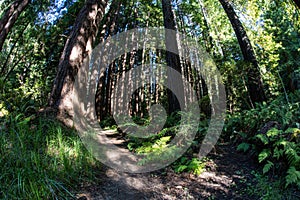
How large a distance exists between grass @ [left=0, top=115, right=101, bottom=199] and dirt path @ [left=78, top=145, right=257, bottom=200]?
26cm

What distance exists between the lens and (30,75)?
11469 mm

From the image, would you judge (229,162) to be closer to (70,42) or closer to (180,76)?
(180,76)

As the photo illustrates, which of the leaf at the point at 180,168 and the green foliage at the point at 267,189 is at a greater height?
the leaf at the point at 180,168

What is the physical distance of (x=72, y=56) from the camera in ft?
15.9

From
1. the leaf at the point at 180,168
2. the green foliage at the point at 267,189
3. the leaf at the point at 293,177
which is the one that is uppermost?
the leaf at the point at 293,177

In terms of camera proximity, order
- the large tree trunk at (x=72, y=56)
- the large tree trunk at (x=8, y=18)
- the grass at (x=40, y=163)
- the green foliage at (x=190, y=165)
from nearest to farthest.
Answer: the grass at (x=40, y=163) → the green foliage at (x=190, y=165) → the large tree trunk at (x=72, y=56) → the large tree trunk at (x=8, y=18)

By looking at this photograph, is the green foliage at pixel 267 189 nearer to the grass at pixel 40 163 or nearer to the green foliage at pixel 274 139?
the green foliage at pixel 274 139

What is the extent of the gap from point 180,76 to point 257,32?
3.20 meters

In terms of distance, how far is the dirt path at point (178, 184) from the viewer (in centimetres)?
274

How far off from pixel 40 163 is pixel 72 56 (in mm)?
2951

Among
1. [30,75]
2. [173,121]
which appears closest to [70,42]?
[173,121]

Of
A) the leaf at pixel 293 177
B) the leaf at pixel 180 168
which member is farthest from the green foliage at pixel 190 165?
the leaf at pixel 293 177

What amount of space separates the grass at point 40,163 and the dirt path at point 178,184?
0.26m

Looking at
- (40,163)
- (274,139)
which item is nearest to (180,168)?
(274,139)
